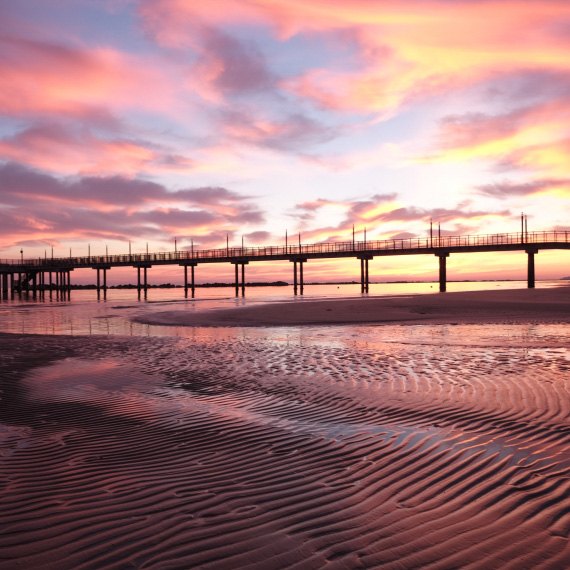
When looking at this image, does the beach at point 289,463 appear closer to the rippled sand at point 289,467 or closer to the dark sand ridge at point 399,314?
the rippled sand at point 289,467

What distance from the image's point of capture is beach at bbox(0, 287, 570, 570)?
3.37m

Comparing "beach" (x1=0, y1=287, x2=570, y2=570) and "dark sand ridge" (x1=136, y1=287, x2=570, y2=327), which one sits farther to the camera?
"dark sand ridge" (x1=136, y1=287, x2=570, y2=327)

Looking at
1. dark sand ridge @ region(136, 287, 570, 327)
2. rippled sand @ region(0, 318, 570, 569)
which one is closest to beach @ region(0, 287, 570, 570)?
rippled sand @ region(0, 318, 570, 569)

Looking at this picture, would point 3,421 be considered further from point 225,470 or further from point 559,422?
point 559,422

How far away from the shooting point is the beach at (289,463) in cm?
337

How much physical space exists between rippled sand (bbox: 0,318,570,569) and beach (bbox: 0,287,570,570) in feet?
0.07

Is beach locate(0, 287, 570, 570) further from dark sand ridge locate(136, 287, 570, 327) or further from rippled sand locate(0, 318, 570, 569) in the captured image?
dark sand ridge locate(136, 287, 570, 327)

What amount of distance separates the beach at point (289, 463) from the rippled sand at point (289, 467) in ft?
0.07

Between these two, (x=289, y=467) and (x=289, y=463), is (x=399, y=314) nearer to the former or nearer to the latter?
(x=289, y=463)

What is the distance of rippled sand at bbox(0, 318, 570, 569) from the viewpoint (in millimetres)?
3359

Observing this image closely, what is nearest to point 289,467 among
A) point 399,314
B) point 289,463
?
point 289,463

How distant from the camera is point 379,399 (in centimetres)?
780

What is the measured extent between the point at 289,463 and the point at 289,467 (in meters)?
0.11

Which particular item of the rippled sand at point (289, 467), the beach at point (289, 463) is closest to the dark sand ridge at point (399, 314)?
the beach at point (289, 463)
